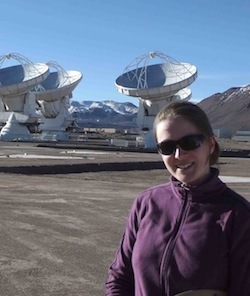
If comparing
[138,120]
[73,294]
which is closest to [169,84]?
[138,120]

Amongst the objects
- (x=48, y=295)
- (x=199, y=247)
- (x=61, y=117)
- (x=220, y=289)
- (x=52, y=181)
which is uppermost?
(x=199, y=247)

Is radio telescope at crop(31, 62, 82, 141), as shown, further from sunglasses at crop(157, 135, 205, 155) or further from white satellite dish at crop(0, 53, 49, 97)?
sunglasses at crop(157, 135, 205, 155)

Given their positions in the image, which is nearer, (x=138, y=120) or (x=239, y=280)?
(x=239, y=280)

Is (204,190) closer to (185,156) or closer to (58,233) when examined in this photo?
(185,156)

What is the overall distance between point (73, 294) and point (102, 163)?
80.9ft

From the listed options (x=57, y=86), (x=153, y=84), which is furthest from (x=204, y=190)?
(x=57, y=86)

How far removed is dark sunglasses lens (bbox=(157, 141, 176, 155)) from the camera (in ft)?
9.57

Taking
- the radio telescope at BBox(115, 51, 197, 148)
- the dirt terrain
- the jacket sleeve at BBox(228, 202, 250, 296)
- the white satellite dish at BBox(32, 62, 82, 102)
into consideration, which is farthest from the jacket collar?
the white satellite dish at BBox(32, 62, 82, 102)

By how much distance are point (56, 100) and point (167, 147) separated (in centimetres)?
8859

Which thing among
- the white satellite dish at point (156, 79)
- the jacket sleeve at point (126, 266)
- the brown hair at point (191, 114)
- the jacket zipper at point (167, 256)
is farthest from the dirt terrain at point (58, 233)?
the white satellite dish at point (156, 79)

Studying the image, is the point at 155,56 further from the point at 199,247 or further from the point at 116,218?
the point at 199,247

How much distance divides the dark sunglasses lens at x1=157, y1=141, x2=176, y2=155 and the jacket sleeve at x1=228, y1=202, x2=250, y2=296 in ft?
1.54

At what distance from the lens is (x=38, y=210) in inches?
508

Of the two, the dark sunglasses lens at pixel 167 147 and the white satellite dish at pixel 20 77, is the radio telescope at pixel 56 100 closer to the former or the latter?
the white satellite dish at pixel 20 77
